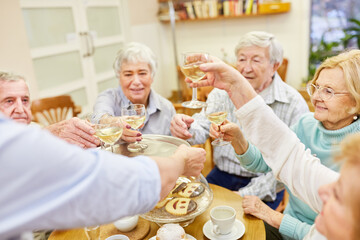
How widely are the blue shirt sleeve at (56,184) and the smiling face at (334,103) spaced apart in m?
1.08

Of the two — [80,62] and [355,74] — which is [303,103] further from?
[80,62]

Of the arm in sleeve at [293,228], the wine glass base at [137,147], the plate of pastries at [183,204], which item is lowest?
the arm in sleeve at [293,228]

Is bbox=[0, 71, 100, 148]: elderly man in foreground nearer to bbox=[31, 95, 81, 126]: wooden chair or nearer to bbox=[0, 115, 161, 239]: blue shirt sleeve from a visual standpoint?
bbox=[0, 115, 161, 239]: blue shirt sleeve

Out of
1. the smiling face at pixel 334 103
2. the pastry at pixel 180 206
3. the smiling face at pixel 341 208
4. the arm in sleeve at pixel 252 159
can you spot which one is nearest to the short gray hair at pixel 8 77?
the pastry at pixel 180 206

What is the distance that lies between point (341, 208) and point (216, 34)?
534 centimetres

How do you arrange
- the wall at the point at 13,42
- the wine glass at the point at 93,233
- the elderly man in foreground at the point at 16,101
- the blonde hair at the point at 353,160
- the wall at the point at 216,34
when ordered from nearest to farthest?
1. the blonde hair at the point at 353,160
2. the wine glass at the point at 93,233
3. the elderly man in foreground at the point at 16,101
4. the wall at the point at 13,42
5. the wall at the point at 216,34

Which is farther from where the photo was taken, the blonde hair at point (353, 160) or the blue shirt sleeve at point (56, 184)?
the blonde hair at point (353, 160)

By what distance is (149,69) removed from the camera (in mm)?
2232

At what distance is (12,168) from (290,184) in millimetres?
904

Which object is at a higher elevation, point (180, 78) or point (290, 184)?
point (290, 184)

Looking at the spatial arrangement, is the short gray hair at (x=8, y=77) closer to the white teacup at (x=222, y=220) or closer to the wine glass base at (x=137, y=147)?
the wine glass base at (x=137, y=147)

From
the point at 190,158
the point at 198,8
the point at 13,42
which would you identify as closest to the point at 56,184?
the point at 190,158

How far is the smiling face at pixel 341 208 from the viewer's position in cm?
71

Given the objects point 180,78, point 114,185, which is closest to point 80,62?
point 180,78
